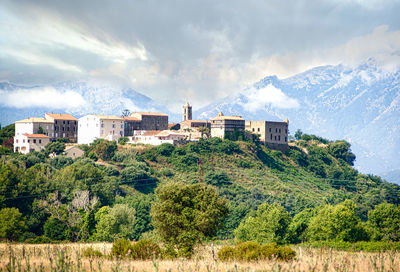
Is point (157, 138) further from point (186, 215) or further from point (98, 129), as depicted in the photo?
point (186, 215)

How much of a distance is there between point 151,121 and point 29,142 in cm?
2868

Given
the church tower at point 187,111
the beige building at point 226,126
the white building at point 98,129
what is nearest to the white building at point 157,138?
the white building at point 98,129

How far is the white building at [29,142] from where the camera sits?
249 feet

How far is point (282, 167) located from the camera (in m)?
90.2

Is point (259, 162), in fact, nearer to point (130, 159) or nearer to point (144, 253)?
point (130, 159)

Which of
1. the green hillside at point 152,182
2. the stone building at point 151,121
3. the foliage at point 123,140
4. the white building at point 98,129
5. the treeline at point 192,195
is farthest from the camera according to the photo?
the stone building at point 151,121

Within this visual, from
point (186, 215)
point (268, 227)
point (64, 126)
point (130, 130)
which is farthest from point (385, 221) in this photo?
point (64, 126)

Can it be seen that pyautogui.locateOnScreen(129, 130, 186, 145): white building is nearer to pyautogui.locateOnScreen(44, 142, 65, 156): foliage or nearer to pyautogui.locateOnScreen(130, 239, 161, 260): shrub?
pyautogui.locateOnScreen(44, 142, 65, 156): foliage

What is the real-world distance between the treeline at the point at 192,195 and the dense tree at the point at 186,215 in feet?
0.23

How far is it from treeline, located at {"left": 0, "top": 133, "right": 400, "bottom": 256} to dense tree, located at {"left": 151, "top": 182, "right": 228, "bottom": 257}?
0.07m

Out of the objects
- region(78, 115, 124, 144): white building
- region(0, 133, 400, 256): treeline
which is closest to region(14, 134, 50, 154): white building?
region(0, 133, 400, 256): treeline

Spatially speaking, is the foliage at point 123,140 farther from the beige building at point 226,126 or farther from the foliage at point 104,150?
the beige building at point 226,126

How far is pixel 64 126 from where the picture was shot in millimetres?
87250

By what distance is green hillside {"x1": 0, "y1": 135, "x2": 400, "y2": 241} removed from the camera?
2045 inches
